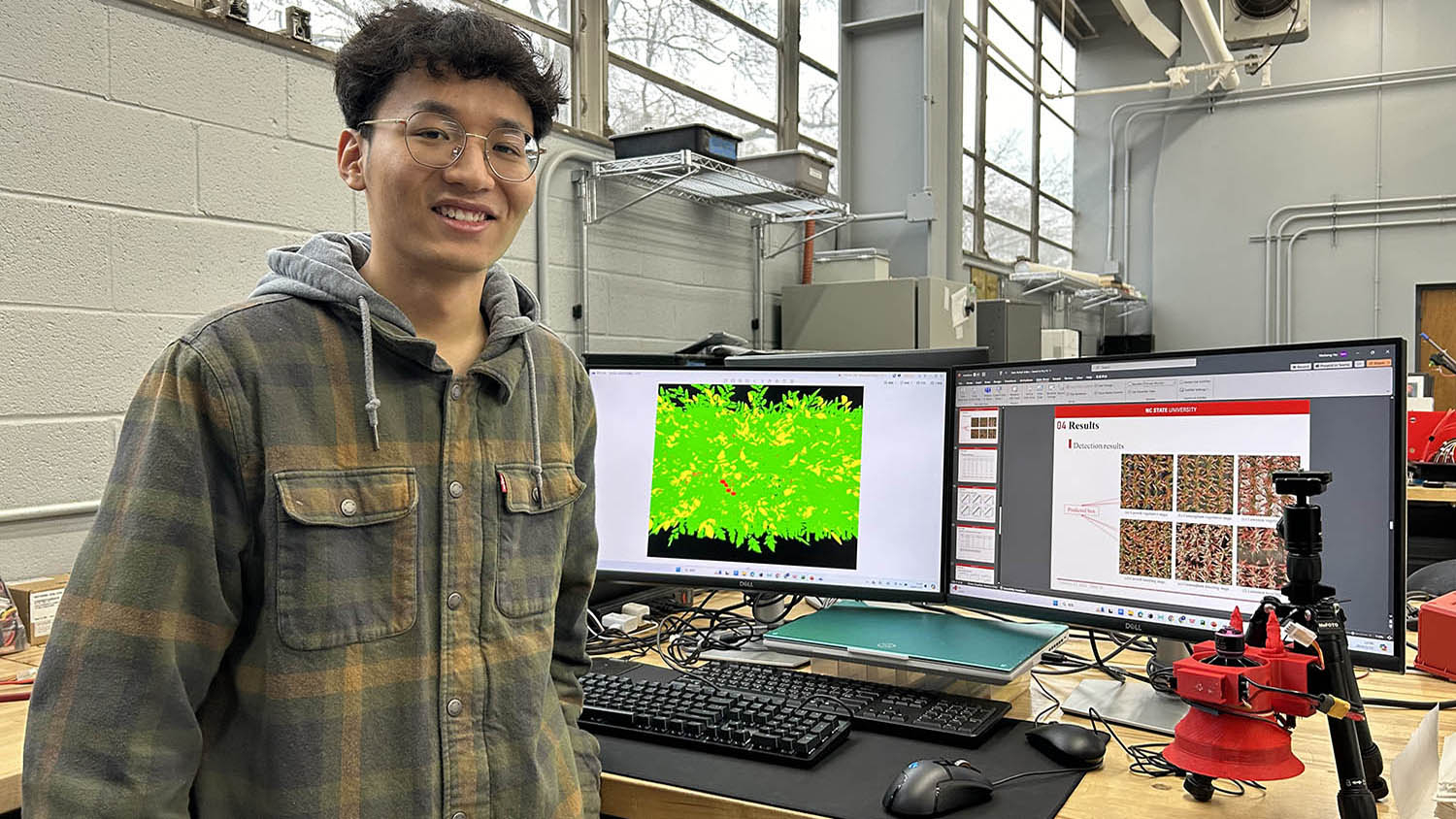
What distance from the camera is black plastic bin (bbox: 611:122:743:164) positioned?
2.80m

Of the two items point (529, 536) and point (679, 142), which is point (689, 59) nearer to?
point (679, 142)

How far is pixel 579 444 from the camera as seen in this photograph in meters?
1.16

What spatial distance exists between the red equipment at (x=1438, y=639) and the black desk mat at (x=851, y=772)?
65 centimetres

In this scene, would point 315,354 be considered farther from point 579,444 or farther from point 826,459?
point 826,459

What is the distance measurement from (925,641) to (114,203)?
1.55 m

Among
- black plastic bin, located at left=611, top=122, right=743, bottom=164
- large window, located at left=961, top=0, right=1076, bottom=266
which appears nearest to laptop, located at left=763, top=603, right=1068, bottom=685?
black plastic bin, located at left=611, top=122, right=743, bottom=164

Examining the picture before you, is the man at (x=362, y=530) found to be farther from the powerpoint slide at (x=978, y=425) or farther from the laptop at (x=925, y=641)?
the powerpoint slide at (x=978, y=425)

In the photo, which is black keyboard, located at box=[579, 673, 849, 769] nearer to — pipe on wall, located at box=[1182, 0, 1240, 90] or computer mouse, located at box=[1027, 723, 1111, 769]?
computer mouse, located at box=[1027, 723, 1111, 769]

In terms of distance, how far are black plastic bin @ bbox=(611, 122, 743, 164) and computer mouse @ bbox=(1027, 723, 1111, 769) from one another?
6.76ft

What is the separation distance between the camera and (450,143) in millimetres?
933

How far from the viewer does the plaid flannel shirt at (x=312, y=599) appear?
76cm

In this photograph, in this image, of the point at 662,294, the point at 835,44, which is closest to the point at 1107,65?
the point at 835,44

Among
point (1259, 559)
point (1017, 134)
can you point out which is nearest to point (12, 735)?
point (1259, 559)

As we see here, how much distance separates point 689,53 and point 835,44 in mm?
1084
